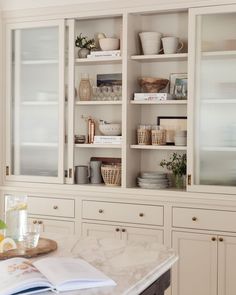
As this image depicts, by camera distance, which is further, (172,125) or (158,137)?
(172,125)

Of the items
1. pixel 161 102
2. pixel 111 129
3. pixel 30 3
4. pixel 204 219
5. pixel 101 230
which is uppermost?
pixel 30 3

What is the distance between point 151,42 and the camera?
3.72m

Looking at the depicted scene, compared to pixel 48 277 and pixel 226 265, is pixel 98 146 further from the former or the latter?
pixel 48 277

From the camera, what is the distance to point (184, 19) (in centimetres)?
383

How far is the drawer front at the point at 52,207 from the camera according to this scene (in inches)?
149

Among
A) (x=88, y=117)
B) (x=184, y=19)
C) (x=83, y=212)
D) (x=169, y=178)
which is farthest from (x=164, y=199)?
(x=184, y=19)

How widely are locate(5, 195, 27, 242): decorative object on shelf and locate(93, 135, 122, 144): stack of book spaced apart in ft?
5.45

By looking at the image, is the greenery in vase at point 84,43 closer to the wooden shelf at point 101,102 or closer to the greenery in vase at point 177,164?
the wooden shelf at point 101,102

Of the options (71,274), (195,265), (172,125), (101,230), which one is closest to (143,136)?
(172,125)

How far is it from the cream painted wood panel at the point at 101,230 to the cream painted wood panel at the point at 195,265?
440 millimetres

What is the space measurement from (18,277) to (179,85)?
2.50m

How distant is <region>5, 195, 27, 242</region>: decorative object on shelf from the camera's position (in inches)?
84.9

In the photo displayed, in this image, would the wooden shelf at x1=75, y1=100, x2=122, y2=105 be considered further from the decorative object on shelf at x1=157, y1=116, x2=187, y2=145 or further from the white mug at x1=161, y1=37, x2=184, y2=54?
the white mug at x1=161, y1=37, x2=184, y2=54

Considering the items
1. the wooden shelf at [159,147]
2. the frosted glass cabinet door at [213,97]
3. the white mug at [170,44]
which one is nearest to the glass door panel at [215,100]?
the frosted glass cabinet door at [213,97]
